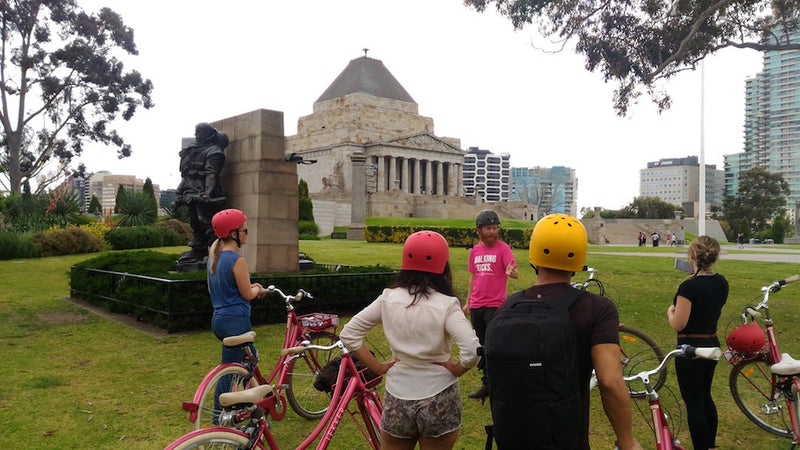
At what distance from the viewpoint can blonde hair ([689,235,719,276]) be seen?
4316 mm

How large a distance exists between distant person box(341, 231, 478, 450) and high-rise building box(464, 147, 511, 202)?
163m

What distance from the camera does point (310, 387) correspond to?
A: 5.74m

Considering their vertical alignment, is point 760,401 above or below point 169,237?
below

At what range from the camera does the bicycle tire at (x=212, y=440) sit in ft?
9.22

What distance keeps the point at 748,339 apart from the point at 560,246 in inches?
116

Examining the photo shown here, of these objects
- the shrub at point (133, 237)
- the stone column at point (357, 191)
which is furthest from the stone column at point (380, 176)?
the shrub at point (133, 237)

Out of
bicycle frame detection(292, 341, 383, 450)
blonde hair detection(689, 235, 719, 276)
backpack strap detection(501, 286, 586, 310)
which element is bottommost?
bicycle frame detection(292, 341, 383, 450)

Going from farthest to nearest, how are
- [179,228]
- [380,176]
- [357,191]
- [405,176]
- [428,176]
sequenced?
1. [428,176]
2. [405,176]
3. [380,176]
4. [357,191]
5. [179,228]

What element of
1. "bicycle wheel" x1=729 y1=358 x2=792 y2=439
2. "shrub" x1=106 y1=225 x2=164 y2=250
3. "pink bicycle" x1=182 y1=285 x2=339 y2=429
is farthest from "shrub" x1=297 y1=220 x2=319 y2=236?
"bicycle wheel" x1=729 y1=358 x2=792 y2=439

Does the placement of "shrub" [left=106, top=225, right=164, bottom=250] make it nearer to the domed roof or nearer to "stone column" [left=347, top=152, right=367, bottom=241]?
"stone column" [left=347, top=152, right=367, bottom=241]

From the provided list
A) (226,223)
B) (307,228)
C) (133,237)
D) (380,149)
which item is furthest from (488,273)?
(380,149)

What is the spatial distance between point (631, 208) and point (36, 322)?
80480 mm

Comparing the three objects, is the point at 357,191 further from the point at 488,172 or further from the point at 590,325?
the point at 488,172

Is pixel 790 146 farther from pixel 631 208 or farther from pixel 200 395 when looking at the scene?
pixel 200 395
